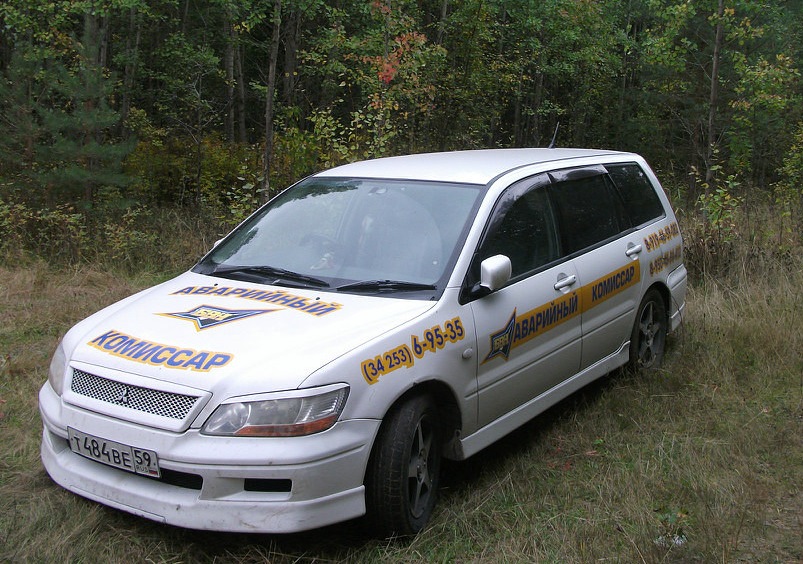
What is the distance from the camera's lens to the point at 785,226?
30.9ft

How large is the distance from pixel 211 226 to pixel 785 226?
758 centimetres

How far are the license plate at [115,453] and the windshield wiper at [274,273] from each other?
4.13 ft

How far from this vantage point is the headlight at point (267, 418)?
10.1 feet

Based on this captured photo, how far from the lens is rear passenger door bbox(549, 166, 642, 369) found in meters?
4.95

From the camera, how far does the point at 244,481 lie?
3.08 meters

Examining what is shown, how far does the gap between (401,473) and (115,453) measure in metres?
1.18

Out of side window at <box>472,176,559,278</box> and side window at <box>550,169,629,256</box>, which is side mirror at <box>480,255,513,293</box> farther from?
side window at <box>550,169,629,256</box>

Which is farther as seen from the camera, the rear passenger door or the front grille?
the rear passenger door

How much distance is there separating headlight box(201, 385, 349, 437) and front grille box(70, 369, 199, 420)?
138 mm

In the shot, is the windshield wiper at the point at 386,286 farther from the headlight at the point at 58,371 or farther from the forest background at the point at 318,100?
the forest background at the point at 318,100

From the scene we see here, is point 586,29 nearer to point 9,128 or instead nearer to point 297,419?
point 9,128

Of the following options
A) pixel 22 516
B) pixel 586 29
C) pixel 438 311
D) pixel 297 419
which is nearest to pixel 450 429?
pixel 438 311

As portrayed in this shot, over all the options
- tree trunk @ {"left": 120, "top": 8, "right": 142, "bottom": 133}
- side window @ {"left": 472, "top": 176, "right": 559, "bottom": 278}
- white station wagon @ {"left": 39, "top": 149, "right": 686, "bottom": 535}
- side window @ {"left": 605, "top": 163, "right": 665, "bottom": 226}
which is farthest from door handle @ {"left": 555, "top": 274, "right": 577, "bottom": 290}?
tree trunk @ {"left": 120, "top": 8, "right": 142, "bottom": 133}

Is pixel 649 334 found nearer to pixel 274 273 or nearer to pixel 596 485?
pixel 596 485
